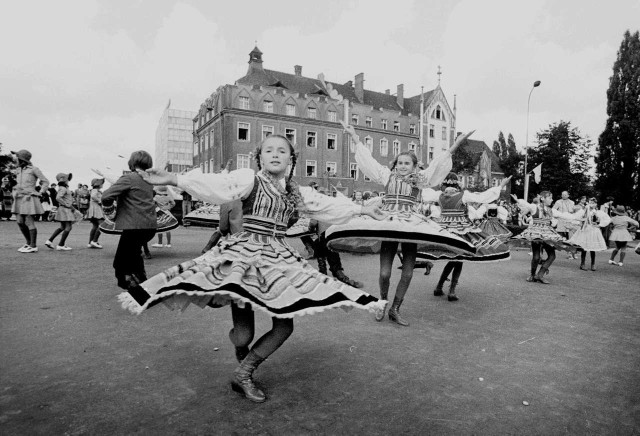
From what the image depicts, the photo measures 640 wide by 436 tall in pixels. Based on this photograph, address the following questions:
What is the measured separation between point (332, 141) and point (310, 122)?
3.44 metres

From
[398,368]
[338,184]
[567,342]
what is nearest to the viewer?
[398,368]

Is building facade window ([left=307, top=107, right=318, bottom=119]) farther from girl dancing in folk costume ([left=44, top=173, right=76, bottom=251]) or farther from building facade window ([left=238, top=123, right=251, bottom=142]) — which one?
girl dancing in folk costume ([left=44, top=173, right=76, bottom=251])

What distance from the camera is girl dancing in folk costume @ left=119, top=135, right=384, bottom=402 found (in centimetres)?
305

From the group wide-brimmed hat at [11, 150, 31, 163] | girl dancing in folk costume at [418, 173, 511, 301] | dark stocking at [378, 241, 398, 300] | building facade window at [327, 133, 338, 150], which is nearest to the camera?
dark stocking at [378, 241, 398, 300]

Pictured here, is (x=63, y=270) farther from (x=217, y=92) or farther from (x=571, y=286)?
(x=217, y=92)

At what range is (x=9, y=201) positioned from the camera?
2267 cm

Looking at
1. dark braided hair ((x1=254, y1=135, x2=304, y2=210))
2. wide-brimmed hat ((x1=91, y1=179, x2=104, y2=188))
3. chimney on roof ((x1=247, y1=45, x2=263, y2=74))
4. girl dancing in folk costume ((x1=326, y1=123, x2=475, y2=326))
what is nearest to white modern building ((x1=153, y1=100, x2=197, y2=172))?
chimney on roof ((x1=247, y1=45, x2=263, y2=74))

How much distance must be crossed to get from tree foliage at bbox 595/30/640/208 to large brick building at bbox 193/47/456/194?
70.2 feet

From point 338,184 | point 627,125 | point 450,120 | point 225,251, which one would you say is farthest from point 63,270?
point 450,120

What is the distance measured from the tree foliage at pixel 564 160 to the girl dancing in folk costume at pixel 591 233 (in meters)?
37.2

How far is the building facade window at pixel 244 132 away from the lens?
47375 millimetres

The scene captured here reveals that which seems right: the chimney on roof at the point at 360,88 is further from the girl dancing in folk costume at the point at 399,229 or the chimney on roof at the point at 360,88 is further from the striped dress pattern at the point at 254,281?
the striped dress pattern at the point at 254,281

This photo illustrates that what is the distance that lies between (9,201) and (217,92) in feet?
100

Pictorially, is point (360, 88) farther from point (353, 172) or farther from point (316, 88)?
point (353, 172)
